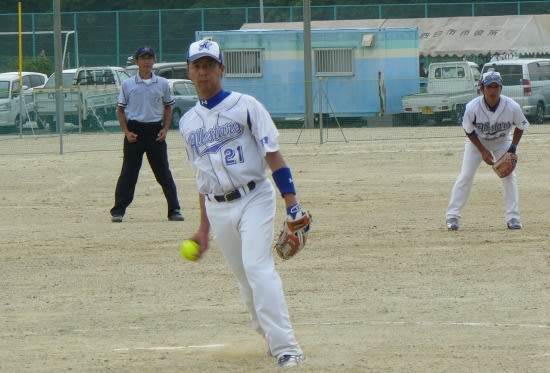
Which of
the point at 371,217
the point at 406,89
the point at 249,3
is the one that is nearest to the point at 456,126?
the point at 406,89

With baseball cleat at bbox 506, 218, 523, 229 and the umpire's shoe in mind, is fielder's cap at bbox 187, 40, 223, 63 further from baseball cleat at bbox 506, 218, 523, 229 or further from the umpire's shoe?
the umpire's shoe

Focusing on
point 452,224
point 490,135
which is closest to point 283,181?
point 452,224

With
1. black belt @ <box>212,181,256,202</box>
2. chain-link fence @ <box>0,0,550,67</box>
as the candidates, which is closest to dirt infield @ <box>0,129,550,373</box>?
black belt @ <box>212,181,256,202</box>

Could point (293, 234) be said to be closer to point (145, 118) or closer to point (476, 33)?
point (145, 118)

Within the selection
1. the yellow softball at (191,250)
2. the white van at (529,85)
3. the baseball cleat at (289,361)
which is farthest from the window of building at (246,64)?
the baseball cleat at (289,361)

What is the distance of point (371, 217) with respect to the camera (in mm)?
14664

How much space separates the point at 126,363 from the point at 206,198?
3.58 feet

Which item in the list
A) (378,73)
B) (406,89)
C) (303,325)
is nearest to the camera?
(303,325)

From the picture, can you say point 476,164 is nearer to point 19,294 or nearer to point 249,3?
point 19,294

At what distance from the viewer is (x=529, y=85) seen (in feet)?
109

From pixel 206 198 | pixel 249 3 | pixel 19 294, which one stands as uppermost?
→ pixel 249 3

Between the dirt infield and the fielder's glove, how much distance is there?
690 millimetres

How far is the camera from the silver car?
1403 inches

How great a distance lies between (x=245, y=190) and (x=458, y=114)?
24.4 m
